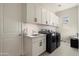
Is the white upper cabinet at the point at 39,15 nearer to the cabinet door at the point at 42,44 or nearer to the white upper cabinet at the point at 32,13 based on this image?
the white upper cabinet at the point at 32,13

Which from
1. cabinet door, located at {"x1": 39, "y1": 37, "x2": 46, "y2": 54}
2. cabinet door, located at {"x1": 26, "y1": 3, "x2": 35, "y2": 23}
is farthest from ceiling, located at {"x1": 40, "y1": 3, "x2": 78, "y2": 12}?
cabinet door, located at {"x1": 39, "y1": 37, "x2": 46, "y2": 54}

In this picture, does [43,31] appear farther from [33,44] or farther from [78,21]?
[78,21]

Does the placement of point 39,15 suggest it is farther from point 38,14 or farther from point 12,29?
point 12,29

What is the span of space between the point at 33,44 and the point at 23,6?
708 mm

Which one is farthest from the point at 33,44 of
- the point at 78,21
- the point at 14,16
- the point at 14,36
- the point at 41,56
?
the point at 78,21

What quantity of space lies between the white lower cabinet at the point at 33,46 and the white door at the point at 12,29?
0.45 ft

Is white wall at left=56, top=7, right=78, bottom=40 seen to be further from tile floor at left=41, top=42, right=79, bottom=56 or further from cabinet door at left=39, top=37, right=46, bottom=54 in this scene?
cabinet door at left=39, top=37, right=46, bottom=54

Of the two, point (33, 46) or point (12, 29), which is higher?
point (12, 29)

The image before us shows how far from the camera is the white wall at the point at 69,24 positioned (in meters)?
1.36

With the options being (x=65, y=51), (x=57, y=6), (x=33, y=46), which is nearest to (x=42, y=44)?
(x=33, y=46)

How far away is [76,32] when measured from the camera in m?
1.35

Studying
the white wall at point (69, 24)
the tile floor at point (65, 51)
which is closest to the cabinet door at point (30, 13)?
the white wall at point (69, 24)

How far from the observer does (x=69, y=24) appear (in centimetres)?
140

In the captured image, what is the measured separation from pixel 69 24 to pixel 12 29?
1.05m
